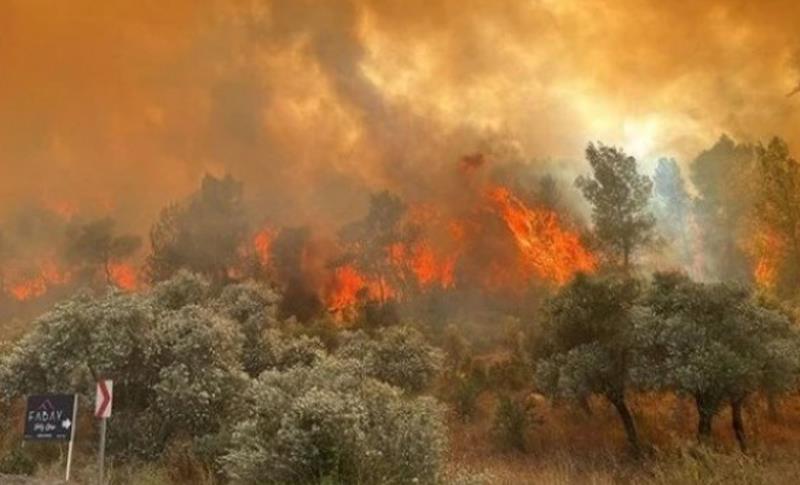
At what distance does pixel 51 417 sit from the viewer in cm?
1781

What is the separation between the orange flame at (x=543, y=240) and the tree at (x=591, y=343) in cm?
5112

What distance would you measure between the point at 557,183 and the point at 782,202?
47.2 metres

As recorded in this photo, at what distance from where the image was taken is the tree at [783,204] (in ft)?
196

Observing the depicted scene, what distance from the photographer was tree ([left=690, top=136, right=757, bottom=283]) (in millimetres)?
70125

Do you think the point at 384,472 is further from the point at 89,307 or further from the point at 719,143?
the point at 719,143

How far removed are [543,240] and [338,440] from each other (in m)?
90.6

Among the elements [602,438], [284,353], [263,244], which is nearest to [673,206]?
[602,438]

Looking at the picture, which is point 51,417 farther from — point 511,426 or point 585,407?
point 585,407

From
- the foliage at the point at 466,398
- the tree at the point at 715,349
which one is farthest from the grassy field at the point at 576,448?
the tree at the point at 715,349

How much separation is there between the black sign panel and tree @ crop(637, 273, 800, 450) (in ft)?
77.4

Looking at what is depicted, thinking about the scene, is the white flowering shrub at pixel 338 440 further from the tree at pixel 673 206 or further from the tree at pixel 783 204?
the tree at pixel 673 206

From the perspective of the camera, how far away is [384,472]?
1409cm

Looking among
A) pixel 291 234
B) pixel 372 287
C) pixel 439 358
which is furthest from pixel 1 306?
pixel 439 358

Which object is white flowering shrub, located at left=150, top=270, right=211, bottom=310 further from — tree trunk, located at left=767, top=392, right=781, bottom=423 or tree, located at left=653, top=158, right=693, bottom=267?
tree, located at left=653, top=158, right=693, bottom=267
